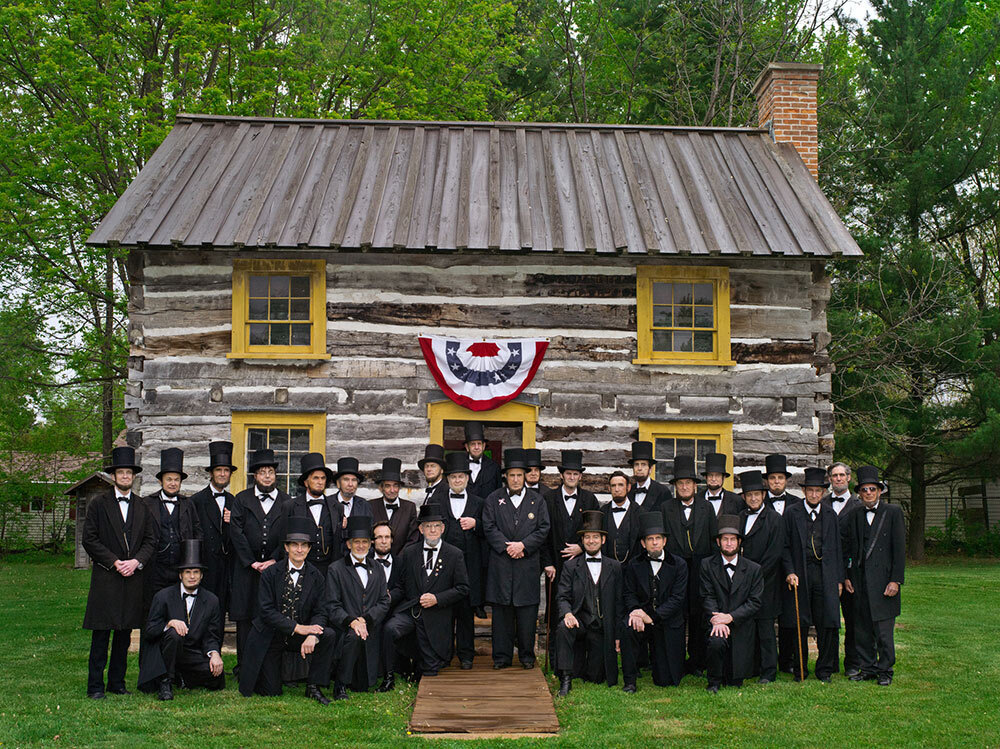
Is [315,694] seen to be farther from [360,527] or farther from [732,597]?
[732,597]

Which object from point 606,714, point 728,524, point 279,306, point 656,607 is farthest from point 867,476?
point 279,306

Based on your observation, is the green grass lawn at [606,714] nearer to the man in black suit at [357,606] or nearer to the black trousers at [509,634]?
the man in black suit at [357,606]

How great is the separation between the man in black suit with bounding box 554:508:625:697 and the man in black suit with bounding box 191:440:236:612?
10.6 ft

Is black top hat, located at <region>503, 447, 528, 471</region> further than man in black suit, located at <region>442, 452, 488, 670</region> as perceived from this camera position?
Yes

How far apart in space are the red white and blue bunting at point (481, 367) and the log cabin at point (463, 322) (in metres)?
0.17

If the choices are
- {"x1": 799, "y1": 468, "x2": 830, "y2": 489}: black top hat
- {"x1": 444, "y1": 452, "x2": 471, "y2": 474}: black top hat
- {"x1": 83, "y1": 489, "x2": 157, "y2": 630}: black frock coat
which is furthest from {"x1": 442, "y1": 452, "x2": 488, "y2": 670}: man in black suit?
{"x1": 799, "y1": 468, "x2": 830, "y2": 489}: black top hat

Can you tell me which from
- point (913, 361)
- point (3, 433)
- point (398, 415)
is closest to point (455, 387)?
point (398, 415)

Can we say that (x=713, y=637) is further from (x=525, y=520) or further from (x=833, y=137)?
(x=833, y=137)

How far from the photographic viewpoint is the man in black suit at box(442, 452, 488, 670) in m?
10.2

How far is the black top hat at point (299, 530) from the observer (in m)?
9.27

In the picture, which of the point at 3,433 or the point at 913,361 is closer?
the point at 913,361

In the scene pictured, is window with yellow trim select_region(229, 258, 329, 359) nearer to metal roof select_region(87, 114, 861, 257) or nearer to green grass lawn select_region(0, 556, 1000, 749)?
metal roof select_region(87, 114, 861, 257)

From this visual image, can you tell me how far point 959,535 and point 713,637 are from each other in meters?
21.0

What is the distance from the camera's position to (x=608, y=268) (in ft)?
40.9
